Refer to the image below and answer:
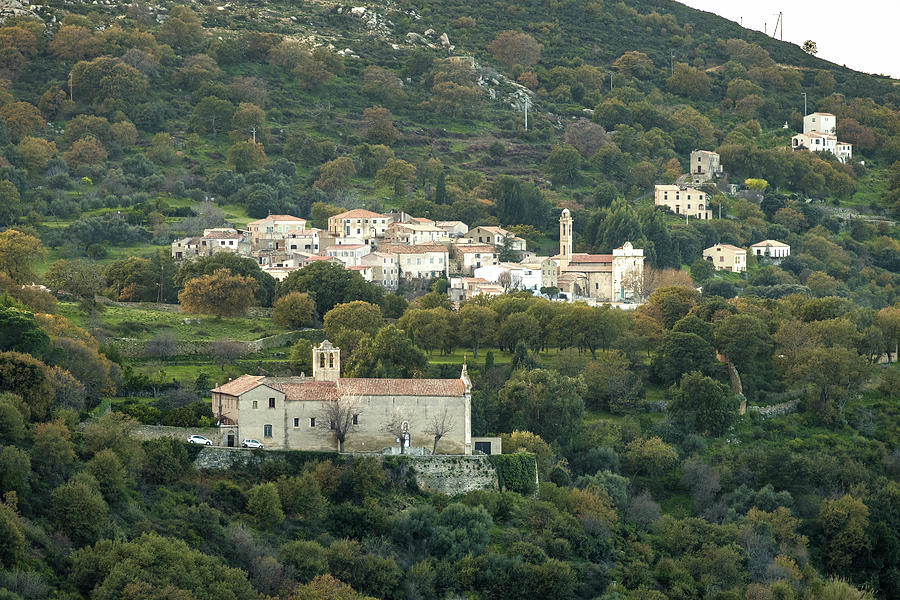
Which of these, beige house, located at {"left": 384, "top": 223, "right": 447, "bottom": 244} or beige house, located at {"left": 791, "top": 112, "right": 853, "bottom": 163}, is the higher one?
beige house, located at {"left": 791, "top": 112, "right": 853, "bottom": 163}

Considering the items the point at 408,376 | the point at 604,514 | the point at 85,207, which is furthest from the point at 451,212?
the point at 604,514

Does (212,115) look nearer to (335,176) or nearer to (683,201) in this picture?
(335,176)

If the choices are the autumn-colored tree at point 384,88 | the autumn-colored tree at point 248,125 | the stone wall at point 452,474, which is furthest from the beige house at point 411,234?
the stone wall at point 452,474

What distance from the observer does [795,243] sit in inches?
4215

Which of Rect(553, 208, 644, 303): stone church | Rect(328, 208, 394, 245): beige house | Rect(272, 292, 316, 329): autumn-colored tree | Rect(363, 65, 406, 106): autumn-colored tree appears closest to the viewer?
Rect(272, 292, 316, 329): autumn-colored tree

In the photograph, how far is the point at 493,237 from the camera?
95062 millimetres

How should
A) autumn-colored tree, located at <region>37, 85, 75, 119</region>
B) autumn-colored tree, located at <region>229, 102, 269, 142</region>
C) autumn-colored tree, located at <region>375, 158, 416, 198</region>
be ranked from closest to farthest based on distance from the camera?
autumn-colored tree, located at <region>375, 158, 416, 198</region>, autumn-colored tree, located at <region>37, 85, 75, 119</region>, autumn-colored tree, located at <region>229, 102, 269, 142</region>

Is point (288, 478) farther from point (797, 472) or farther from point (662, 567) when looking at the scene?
point (797, 472)

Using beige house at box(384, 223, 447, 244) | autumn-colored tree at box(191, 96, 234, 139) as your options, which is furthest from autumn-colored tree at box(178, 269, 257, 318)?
autumn-colored tree at box(191, 96, 234, 139)

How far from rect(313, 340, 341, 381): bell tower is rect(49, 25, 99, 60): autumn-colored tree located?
80.1 metres

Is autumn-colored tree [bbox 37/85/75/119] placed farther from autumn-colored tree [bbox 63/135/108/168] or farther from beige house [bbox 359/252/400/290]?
beige house [bbox 359/252/400/290]

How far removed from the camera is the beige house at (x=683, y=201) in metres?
110

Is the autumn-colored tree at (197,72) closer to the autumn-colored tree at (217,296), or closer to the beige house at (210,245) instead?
the beige house at (210,245)

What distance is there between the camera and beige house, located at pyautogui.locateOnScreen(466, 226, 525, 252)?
9494cm
